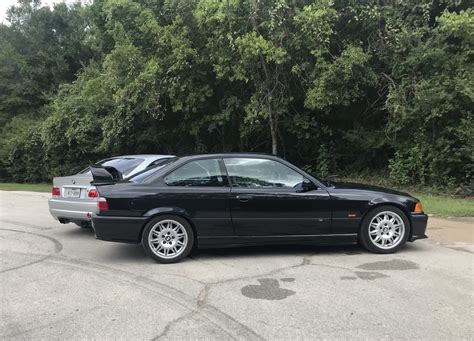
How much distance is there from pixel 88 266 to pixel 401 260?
4.38 meters

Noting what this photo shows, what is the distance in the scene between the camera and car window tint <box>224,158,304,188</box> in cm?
721

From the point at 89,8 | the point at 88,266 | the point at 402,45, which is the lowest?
the point at 88,266

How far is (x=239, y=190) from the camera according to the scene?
23.3 ft

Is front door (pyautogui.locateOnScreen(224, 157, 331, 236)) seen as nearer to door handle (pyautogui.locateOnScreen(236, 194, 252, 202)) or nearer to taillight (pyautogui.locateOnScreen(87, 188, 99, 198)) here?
door handle (pyautogui.locateOnScreen(236, 194, 252, 202))

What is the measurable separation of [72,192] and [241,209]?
352 cm

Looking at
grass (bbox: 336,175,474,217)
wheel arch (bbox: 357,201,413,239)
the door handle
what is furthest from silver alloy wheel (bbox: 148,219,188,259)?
grass (bbox: 336,175,474,217)

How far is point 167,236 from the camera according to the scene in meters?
6.99

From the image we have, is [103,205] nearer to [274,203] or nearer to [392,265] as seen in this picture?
[274,203]

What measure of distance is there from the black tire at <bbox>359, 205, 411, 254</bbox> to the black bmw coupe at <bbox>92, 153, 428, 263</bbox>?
14mm

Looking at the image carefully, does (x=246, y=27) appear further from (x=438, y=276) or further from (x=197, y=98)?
(x=438, y=276)

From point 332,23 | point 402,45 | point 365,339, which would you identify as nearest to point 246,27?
point 332,23

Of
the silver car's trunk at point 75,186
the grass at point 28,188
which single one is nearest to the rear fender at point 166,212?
the silver car's trunk at point 75,186

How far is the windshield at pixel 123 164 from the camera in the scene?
9.23 meters

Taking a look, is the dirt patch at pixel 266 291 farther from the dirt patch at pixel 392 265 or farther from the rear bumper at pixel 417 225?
the rear bumper at pixel 417 225
